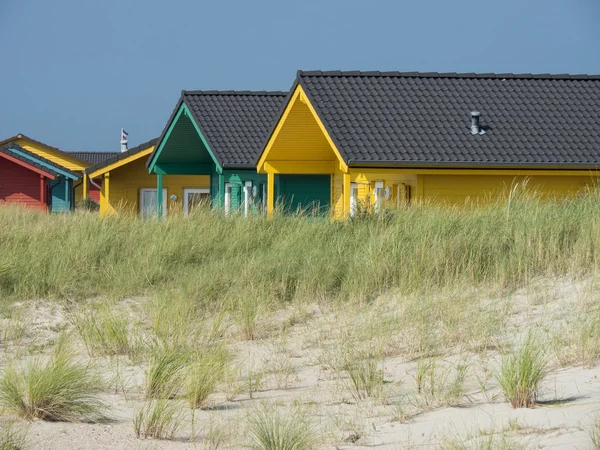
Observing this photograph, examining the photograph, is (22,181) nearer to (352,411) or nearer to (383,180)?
(383,180)

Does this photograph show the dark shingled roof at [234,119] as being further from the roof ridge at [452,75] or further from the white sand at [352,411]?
the white sand at [352,411]

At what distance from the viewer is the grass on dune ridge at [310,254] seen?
456 inches

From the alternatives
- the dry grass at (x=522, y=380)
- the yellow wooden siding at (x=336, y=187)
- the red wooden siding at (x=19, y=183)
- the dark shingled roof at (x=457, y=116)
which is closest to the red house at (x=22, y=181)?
the red wooden siding at (x=19, y=183)

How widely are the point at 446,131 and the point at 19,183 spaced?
1106 inches

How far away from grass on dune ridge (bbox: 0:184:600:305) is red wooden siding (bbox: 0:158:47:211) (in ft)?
94.9

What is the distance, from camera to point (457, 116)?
65.2ft

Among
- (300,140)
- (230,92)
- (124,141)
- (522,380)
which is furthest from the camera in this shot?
(124,141)

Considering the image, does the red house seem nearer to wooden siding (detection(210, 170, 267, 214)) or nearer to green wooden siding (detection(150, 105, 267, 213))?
green wooden siding (detection(150, 105, 267, 213))

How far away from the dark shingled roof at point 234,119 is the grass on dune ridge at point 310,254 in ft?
35.2

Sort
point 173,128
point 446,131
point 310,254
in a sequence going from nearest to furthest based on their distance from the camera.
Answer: point 310,254
point 446,131
point 173,128

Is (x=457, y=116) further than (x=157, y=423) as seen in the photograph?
Yes

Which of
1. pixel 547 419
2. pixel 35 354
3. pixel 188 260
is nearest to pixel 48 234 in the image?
pixel 188 260

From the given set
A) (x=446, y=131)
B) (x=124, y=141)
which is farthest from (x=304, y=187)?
(x=124, y=141)

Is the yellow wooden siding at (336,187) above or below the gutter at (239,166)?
below
